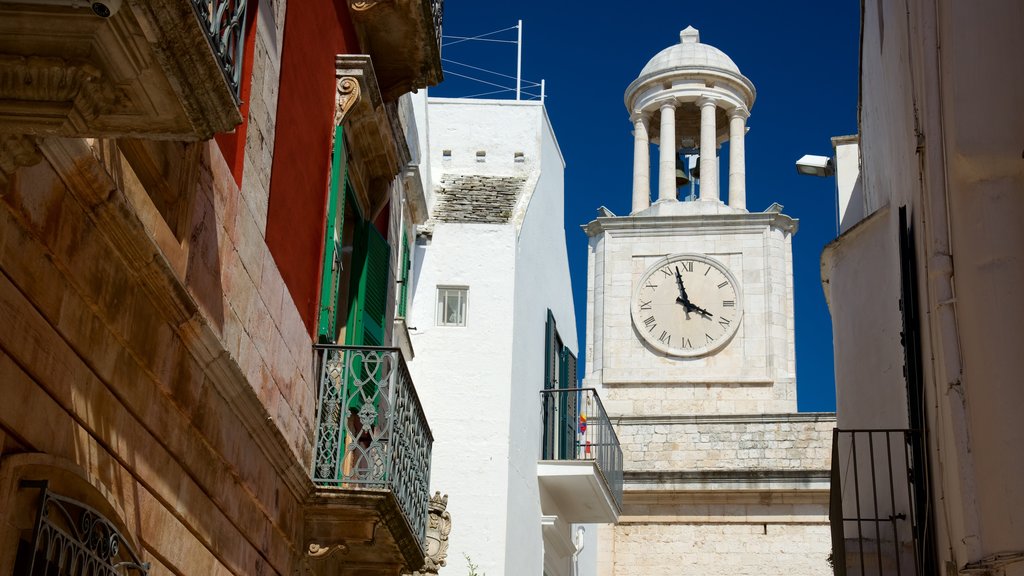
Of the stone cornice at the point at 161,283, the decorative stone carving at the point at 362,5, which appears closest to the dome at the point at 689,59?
the decorative stone carving at the point at 362,5

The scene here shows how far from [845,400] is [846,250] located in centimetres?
123

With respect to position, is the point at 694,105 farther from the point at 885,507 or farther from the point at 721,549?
the point at 885,507

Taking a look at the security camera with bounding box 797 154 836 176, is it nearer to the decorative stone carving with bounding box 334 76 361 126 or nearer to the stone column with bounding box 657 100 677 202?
the decorative stone carving with bounding box 334 76 361 126

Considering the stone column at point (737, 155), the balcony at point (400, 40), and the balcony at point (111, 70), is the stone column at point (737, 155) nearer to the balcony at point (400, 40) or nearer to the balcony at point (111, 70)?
the balcony at point (400, 40)

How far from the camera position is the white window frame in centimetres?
1523

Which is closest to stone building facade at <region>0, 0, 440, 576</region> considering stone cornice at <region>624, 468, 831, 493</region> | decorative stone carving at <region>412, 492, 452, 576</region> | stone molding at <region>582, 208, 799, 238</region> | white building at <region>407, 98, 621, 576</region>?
decorative stone carving at <region>412, 492, 452, 576</region>

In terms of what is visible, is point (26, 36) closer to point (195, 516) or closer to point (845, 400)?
point (195, 516)

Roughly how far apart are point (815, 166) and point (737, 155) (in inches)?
491

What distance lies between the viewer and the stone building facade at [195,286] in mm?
4449

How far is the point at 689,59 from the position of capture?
30422mm

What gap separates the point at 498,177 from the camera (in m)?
17.1

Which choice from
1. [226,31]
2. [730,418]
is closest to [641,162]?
[730,418]

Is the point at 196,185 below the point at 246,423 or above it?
above

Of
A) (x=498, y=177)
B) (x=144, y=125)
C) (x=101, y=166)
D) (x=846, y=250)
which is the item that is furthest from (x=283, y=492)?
(x=498, y=177)
